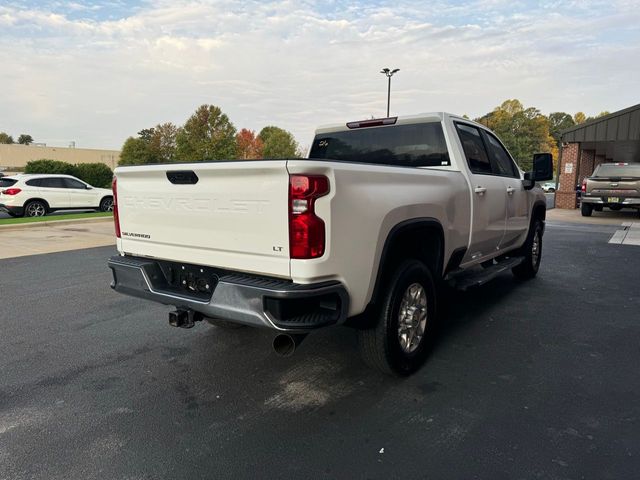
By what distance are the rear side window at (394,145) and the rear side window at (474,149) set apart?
0.28m

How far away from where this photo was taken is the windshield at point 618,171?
15325 millimetres

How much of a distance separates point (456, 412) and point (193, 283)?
1924 millimetres

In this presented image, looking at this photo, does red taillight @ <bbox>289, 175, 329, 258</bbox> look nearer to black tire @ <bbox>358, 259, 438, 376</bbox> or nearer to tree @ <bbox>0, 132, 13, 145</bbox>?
black tire @ <bbox>358, 259, 438, 376</bbox>

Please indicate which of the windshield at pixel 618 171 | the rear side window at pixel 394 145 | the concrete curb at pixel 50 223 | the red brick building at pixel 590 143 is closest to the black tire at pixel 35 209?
the concrete curb at pixel 50 223

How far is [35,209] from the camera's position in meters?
15.6

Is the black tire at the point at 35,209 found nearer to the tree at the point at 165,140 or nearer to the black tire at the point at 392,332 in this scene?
the black tire at the point at 392,332

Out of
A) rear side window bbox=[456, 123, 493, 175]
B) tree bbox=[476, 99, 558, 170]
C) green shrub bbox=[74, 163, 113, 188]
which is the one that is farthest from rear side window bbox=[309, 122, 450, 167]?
tree bbox=[476, 99, 558, 170]

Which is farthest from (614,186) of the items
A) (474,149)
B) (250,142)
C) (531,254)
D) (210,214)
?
(250,142)

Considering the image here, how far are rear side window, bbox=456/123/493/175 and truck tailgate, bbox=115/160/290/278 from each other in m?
2.48

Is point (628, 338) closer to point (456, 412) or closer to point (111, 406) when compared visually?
point (456, 412)

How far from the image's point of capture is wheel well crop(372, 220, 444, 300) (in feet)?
10.4

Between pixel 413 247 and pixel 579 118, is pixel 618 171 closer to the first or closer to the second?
pixel 413 247

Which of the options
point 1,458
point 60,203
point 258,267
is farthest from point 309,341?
point 60,203

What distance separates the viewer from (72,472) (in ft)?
8.10
